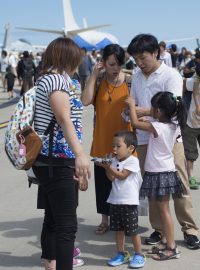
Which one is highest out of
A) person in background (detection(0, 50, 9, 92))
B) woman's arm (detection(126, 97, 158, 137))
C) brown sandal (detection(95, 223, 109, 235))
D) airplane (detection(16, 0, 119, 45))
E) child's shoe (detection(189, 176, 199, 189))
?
airplane (detection(16, 0, 119, 45))

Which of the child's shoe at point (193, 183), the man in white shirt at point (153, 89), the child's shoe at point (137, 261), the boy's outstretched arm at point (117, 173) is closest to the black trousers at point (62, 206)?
the boy's outstretched arm at point (117, 173)

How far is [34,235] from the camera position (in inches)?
191

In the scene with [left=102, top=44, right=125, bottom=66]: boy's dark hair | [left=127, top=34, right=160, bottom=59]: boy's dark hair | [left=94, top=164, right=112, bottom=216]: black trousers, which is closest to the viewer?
[left=127, top=34, right=160, bottom=59]: boy's dark hair

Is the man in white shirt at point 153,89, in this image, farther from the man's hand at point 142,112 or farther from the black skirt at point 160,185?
the black skirt at point 160,185

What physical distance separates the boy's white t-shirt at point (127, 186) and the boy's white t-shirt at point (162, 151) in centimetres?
12

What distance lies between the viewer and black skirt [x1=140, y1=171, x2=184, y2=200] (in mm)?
4109

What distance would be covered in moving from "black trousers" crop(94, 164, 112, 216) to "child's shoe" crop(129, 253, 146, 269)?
2.77 feet

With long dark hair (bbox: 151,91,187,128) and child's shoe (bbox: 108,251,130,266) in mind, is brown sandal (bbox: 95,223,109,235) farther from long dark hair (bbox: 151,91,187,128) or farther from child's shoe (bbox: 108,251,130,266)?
long dark hair (bbox: 151,91,187,128)

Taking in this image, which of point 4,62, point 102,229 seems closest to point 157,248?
point 102,229

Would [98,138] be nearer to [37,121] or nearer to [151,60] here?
[151,60]

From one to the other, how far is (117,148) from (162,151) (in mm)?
345

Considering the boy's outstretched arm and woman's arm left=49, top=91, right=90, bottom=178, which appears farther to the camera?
the boy's outstretched arm

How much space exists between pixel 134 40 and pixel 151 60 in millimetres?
201

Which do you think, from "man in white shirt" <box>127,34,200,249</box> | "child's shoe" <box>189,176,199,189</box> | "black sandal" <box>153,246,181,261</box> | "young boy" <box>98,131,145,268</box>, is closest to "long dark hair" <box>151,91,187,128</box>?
"man in white shirt" <box>127,34,200,249</box>
